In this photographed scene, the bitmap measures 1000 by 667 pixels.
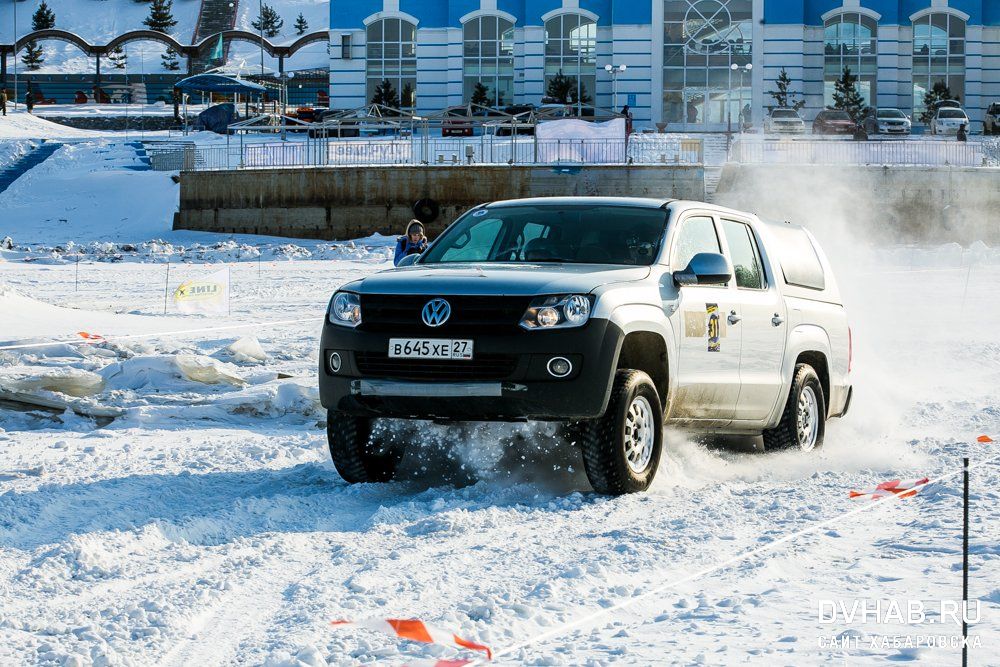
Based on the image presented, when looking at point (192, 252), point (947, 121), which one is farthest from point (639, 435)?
point (947, 121)

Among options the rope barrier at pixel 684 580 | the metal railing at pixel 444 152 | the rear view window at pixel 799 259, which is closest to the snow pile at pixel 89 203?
the metal railing at pixel 444 152

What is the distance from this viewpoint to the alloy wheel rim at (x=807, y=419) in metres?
9.95

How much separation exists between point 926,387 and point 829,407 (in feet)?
14.3

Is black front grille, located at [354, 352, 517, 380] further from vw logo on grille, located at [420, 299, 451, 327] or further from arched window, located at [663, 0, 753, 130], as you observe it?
arched window, located at [663, 0, 753, 130]

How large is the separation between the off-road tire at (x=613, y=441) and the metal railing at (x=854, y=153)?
112 ft

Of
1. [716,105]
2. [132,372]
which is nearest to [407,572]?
[132,372]

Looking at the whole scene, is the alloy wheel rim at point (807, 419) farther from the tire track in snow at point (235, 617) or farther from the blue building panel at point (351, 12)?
the blue building panel at point (351, 12)

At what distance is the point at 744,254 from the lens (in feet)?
31.6

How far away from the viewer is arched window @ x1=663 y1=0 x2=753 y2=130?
63438 millimetres

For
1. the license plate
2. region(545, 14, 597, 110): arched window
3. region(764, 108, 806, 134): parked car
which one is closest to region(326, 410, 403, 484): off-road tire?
the license plate

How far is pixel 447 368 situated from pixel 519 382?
38cm

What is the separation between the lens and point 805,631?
5207mm

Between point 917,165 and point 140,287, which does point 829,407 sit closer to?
point 140,287

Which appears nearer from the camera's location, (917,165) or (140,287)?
(140,287)
